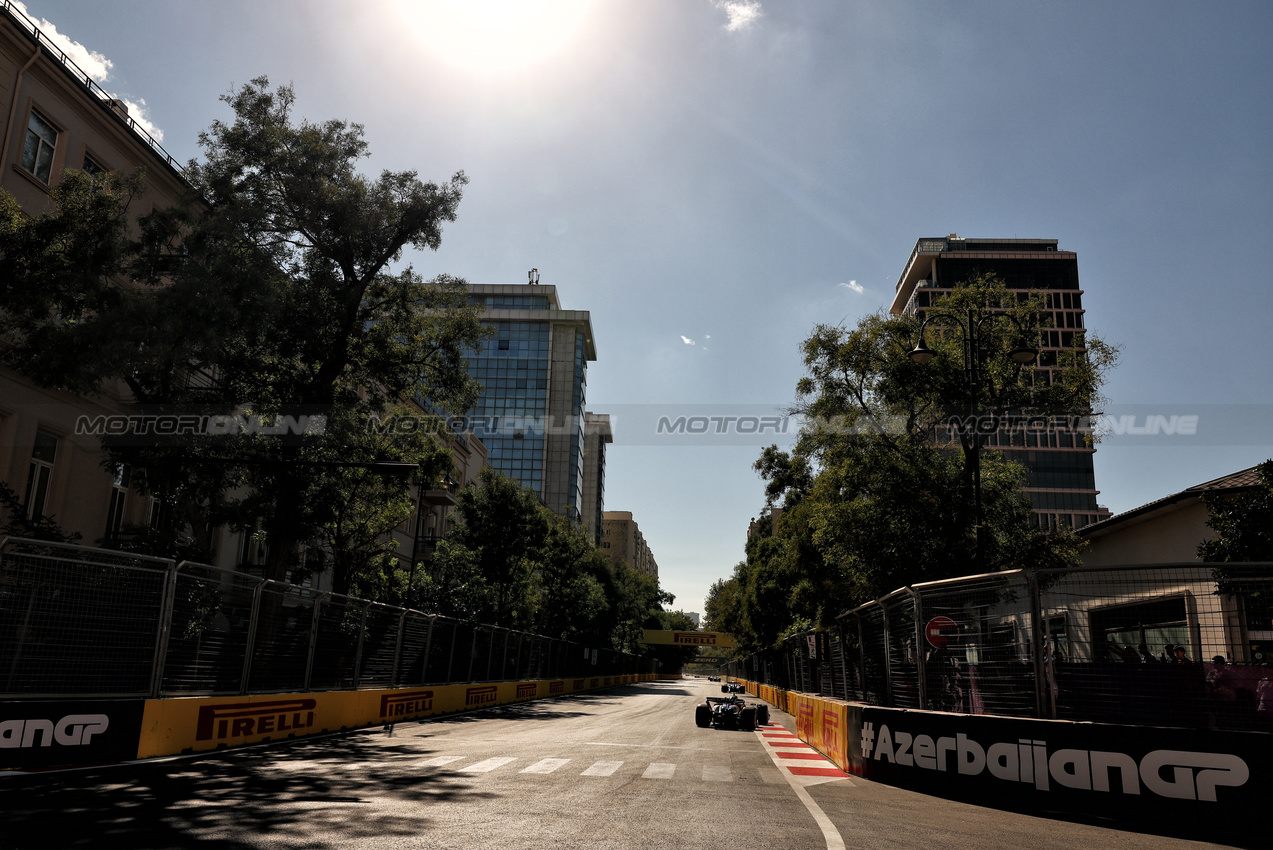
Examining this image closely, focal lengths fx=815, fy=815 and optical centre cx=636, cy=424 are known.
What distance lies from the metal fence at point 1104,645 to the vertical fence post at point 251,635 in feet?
32.3

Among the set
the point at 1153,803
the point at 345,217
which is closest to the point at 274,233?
the point at 345,217

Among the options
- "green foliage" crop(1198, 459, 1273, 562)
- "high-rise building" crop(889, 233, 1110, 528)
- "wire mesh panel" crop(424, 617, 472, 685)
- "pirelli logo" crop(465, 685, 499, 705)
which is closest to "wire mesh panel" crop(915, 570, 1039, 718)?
"green foliage" crop(1198, 459, 1273, 562)

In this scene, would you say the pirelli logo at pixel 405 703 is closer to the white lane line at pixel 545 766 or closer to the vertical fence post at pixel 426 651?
the vertical fence post at pixel 426 651

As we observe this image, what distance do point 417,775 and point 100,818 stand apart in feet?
12.7

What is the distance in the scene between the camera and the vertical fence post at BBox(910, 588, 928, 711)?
32.6 feet

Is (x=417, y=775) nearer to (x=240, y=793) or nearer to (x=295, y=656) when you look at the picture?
(x=240, y=793)

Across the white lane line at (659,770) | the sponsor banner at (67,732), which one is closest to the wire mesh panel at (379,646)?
the sponsor banner at (67,732)

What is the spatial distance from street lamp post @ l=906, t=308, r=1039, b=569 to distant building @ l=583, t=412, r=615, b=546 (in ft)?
321

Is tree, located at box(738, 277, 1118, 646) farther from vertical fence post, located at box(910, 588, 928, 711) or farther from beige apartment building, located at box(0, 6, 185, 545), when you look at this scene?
beige apartment building, located at box(0, 6, 185, 545)

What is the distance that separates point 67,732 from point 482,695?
64.2 feet

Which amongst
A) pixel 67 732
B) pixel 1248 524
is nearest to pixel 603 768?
pixel 67 732

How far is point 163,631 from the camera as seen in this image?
10508 millimetres

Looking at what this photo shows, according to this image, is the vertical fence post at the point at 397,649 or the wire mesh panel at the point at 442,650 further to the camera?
the wire mesh panel at the point at 442,650

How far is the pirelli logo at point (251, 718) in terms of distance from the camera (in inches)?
451
